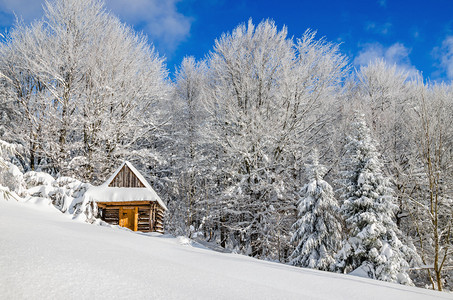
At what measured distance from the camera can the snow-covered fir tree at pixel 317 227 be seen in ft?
40.4

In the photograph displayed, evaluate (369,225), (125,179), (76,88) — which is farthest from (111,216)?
(369,225)

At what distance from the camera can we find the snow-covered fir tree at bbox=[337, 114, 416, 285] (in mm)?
10859

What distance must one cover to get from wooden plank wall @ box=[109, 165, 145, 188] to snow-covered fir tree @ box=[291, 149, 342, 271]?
8200 millimetres

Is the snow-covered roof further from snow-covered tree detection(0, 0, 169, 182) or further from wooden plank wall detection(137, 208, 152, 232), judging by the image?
snow-covered tree detection(0, 0, 169, 182)

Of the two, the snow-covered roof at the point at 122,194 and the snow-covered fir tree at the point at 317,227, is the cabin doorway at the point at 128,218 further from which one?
the snow-covered fir tree at the point at 317,227

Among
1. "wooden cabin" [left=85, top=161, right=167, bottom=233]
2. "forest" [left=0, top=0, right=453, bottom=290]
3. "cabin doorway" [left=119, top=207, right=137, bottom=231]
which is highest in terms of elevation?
"forest" [left=0, top=0, right=453, bottom=290]

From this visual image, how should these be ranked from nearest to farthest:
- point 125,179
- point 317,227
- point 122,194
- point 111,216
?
point 317,227, point 122,194, point 125,179, point 111,216

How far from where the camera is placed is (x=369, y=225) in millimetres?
11523

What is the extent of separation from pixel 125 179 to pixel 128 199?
112 cm

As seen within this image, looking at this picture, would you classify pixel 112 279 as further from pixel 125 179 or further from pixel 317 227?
pixel 125 179

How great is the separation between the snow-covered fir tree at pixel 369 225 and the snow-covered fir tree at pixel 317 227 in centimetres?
64

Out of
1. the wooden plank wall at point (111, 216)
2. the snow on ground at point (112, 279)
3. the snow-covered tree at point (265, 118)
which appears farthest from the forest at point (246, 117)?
the snow on ground at point (112, 279)

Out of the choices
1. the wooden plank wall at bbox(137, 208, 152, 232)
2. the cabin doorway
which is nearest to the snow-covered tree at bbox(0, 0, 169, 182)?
the cabin doorway

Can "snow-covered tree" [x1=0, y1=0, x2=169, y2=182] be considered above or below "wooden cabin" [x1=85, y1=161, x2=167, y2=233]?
above
